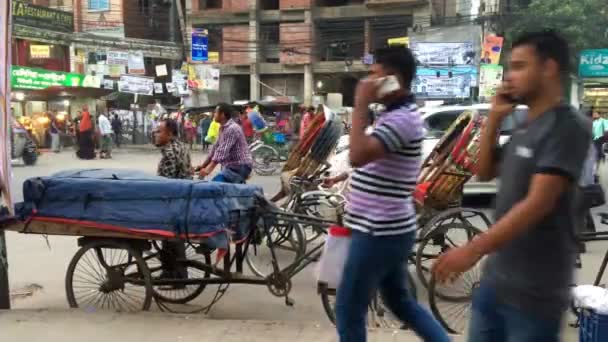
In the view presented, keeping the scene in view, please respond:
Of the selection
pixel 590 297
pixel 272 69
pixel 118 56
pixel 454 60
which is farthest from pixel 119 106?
pixel 590 297

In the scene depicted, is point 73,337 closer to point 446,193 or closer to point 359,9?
point 446,193

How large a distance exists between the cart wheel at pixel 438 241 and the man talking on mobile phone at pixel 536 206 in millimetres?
2854

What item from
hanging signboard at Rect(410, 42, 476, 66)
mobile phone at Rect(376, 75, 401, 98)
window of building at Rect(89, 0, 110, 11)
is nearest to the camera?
mobile phone at Rect(376, 75, 401, 98)

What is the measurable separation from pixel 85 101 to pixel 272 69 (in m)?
10.8

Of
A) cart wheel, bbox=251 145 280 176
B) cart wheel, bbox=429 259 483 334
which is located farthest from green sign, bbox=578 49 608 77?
cart wheel, bbox=429 259 483 334

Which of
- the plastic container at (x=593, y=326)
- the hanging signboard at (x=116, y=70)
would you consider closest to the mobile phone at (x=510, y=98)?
the plastic container at (x=593, y=326)

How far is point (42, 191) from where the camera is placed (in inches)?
178

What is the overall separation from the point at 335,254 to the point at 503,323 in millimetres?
1154

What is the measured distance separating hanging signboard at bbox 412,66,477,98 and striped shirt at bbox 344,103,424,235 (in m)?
20.3

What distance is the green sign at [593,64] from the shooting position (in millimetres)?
22531

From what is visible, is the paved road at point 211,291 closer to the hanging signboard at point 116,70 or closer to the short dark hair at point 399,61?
the short dark hair at point 399,61

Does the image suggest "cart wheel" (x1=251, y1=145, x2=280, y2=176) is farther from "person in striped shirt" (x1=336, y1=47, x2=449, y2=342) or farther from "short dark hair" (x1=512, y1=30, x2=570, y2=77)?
"short dark hair" (x1=512, y1=30, x2=570, y2=77)

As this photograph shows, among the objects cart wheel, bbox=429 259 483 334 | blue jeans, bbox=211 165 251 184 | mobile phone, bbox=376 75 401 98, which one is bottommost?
cart wheel, bbox=429 259 483 334

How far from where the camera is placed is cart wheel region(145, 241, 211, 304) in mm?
4898
